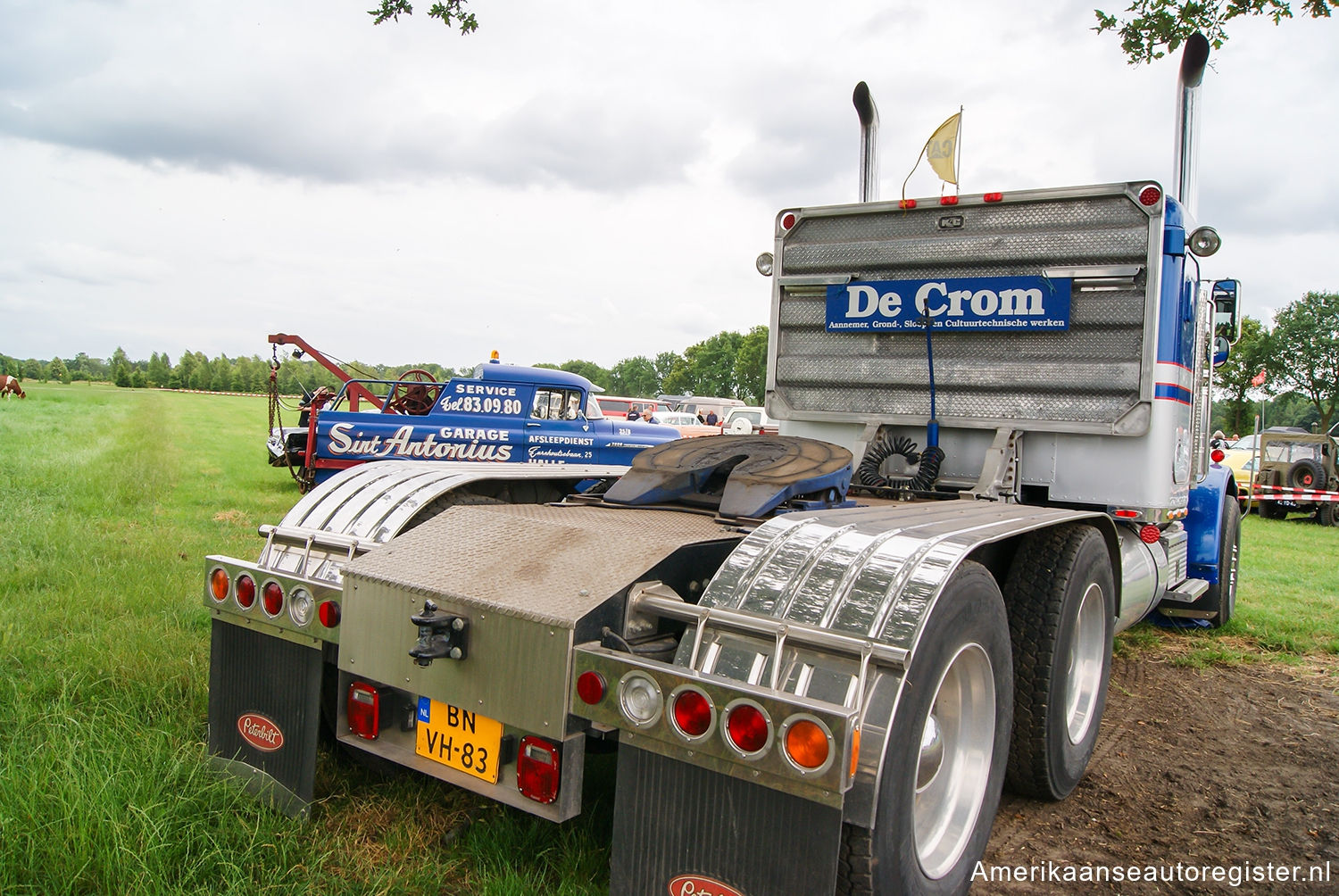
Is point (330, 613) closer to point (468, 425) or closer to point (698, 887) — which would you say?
point (698, 887)

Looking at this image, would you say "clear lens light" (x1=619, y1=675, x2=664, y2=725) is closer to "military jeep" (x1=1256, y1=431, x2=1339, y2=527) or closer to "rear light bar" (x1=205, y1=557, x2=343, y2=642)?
"rear light bar" (x1=205, y1=557, x2=343, y2=642)

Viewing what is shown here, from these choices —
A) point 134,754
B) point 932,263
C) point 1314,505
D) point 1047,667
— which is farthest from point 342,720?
point 1314,505

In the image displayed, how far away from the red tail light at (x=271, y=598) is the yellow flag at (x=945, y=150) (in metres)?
4.30

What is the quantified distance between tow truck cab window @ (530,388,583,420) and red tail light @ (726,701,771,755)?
10569mm

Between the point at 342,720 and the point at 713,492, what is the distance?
1701 millimetres

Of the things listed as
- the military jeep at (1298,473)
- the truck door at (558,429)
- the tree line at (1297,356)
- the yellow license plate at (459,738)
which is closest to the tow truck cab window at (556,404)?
the truck door at (558,429)

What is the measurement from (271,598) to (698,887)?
1.83 meters

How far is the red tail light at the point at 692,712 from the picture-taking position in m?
2.05

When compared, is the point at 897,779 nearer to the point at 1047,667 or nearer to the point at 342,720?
the point at 1047,667

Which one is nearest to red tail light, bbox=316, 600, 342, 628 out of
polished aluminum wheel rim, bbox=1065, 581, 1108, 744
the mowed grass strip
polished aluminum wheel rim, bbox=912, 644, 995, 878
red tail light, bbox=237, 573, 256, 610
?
red tail light, bbox=237, 573, 256, 610

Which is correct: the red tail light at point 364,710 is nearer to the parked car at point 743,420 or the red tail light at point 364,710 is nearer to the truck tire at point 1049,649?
the truck tire at point 1049,649

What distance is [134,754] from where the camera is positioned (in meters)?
3.26

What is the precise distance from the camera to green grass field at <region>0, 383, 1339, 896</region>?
8.71 feet

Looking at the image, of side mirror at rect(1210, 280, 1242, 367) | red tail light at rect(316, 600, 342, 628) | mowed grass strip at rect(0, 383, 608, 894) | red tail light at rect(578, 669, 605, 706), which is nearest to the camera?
red tail light at rect(578, 669, 605, 706)
